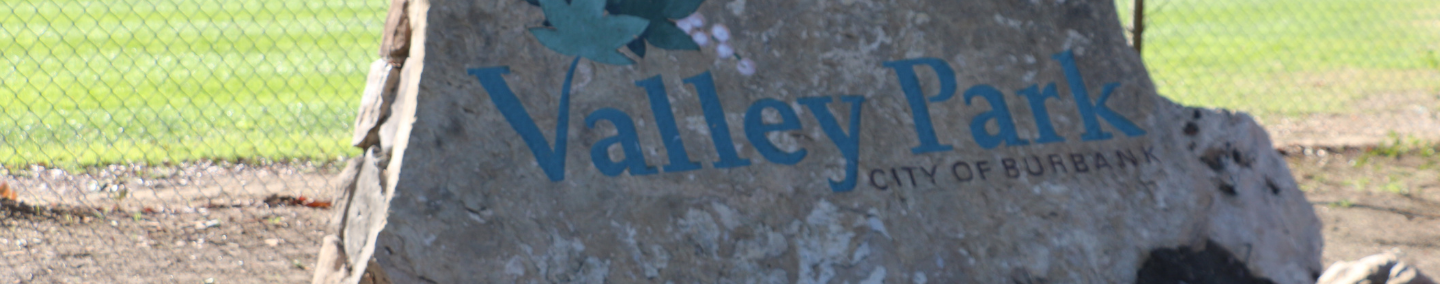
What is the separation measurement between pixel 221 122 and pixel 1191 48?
9.84 m

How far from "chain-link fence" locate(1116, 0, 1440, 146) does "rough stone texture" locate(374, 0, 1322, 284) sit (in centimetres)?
193

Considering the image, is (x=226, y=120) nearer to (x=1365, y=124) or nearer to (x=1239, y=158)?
(x=1239, y=158)

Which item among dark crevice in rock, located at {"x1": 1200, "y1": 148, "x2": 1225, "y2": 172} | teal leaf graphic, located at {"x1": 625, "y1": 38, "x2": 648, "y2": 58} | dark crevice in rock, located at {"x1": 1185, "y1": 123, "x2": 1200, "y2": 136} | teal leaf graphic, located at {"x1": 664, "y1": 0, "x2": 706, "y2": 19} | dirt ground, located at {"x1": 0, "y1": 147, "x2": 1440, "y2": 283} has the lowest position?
dirt ground, located at {"x1": 0, "y1": 147, "x2": 1440, "y2": 283}

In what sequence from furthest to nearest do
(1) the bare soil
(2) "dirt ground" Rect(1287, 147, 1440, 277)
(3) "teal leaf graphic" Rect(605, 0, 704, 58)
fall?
(1) the bare soil < (2) "dirt ground" Rect(1287, 147, 1440, 277) < (3) "teal leaf graphic" Rect(605, 0, 704, 58)

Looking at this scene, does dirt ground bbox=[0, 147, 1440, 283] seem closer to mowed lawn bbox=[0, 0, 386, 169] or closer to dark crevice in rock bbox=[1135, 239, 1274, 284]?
mowed lawn bbox=[0, 0, 386, 169]

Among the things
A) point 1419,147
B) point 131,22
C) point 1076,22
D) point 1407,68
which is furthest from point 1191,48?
point 131,22

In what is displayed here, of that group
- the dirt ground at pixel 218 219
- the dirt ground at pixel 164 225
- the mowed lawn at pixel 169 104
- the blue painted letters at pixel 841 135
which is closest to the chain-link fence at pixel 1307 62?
the dirt ground at pixel 218 219

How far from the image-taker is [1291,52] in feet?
35.3

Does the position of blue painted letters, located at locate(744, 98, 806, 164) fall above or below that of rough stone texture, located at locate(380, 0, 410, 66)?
below

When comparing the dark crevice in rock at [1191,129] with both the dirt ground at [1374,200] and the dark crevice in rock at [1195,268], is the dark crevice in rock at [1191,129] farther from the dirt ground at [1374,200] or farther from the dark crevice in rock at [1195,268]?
the dirt ground at [1374,200]

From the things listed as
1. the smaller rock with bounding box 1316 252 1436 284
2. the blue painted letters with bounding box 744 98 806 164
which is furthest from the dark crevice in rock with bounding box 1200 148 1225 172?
the blue painted letters with bounding box 744 98 806 164

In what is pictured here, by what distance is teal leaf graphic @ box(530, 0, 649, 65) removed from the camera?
2.64m

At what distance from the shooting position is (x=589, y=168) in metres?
2.64

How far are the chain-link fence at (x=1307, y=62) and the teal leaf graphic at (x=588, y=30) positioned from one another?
2.91m
